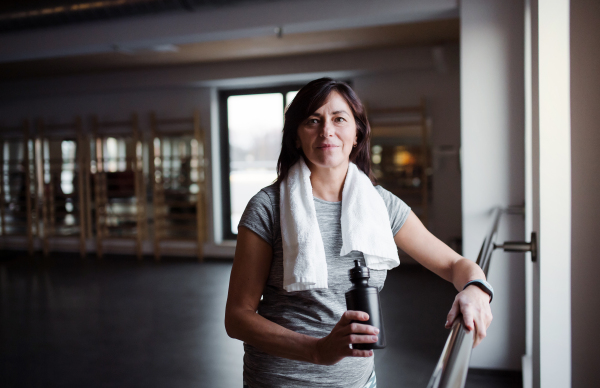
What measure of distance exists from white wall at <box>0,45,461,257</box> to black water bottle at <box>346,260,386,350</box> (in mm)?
4507

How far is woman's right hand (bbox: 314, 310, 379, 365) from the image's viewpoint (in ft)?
2.65

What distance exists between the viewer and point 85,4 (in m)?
3.40

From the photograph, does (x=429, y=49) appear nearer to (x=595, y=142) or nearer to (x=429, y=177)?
(x=429, y=177)

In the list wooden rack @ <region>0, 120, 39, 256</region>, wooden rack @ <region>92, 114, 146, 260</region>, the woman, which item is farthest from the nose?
wooden rack @ <region>0, 120, 39, 256</region>

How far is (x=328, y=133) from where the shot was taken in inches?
44.9

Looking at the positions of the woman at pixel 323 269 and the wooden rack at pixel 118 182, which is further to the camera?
the wooden rack at pixel 118 182

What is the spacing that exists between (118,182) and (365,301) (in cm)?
687

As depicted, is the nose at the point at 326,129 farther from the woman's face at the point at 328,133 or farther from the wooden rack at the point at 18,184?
the wooden rack at the point at 18,184

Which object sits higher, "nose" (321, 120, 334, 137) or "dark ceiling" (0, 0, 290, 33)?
"dark ceiling" (0, 0, 290, 33)

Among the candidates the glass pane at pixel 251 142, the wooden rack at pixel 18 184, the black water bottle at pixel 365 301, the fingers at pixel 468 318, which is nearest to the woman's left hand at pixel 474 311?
the fingers at pixel 468 318

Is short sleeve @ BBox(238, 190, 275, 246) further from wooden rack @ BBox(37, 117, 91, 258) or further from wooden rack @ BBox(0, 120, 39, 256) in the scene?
wooden rack @ BBox(0, 120, 39, 256)

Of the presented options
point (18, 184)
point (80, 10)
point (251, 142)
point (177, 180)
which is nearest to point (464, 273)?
point (80, 10)

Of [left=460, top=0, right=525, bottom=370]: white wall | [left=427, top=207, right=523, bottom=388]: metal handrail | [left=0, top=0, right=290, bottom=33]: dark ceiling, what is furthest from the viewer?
[left=0, top=0, right=290, bottom=33]: dark ceiling

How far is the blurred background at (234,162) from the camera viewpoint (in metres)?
1.38
